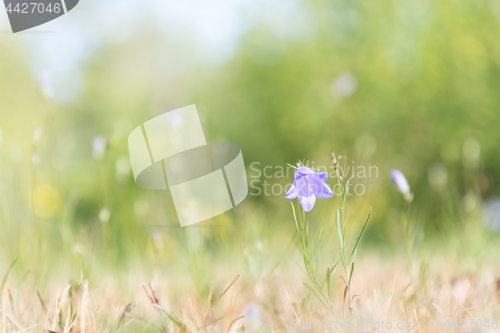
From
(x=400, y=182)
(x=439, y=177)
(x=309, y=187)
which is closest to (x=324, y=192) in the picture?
(x=309, y=187)

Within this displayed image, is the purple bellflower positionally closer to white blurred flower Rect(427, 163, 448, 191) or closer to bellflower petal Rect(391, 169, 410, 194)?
bellflower petal Rect(391, 169, 410, 194)

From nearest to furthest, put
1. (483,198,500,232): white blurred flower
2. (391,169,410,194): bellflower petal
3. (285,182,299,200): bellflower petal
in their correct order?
1. (285,182,299,200): bellflower petal
2. (391,169,410,194): bellflower petal
3. (483,198,500,232): white blurred flower

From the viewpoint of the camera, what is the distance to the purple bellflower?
3.90 ft

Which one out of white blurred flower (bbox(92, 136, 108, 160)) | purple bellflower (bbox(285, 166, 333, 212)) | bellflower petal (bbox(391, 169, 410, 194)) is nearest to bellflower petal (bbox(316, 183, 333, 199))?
purple bellflower (bbox(285, 166, 333, 212))

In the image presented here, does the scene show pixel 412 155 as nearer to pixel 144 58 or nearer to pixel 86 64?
pixel 144 58

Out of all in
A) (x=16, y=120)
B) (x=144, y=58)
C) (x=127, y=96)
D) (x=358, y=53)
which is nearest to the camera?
(x=358, y=53)

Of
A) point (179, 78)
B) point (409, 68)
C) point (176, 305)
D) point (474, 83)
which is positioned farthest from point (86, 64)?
point (176, 305)

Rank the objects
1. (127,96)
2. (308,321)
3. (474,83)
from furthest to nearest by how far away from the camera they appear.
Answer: (127,96), (474,83), (308,321)

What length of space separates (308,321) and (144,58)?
10235 mm

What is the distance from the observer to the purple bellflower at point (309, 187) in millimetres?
1188

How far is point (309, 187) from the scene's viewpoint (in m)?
1.23

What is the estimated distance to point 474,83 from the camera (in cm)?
A: 703

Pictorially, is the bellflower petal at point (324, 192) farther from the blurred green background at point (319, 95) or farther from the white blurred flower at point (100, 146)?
the blurred green background at point (319, 95)

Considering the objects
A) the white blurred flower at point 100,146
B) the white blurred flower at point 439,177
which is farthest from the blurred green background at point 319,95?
the white blurred flower at point 100,146
